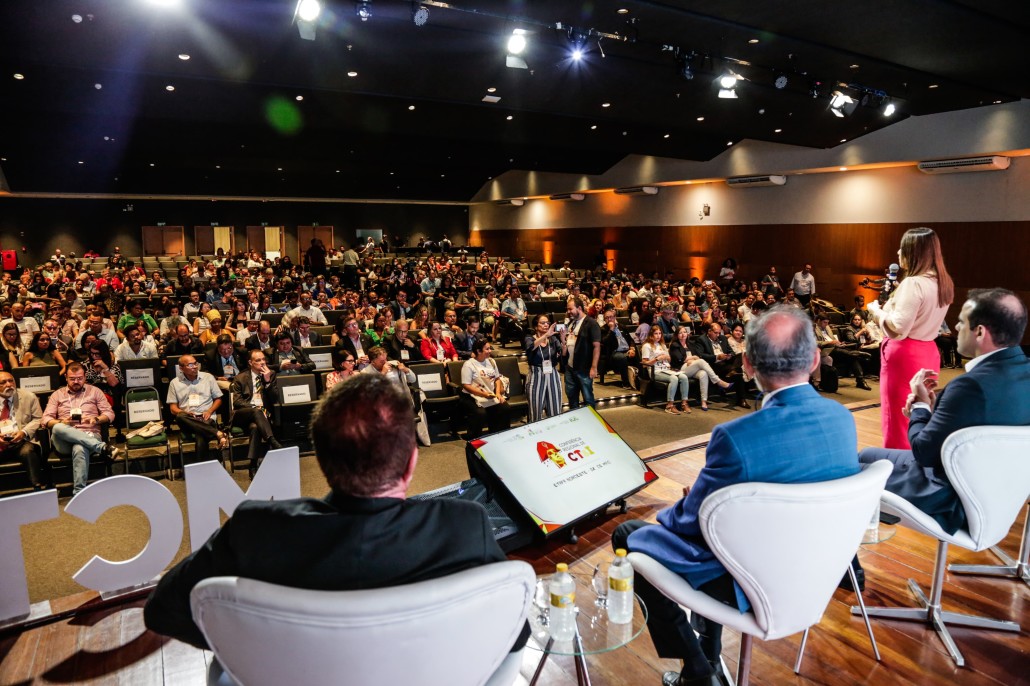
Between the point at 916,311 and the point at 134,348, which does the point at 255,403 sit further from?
the point at 916,311

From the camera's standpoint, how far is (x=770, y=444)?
5.66 ft

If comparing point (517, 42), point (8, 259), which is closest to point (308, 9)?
point (517, 42)

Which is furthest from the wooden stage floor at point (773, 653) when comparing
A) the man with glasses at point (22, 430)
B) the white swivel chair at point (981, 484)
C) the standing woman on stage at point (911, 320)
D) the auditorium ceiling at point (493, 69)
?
the auditorium ceiling at point (493, 69)

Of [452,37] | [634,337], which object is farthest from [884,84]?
[452,37]

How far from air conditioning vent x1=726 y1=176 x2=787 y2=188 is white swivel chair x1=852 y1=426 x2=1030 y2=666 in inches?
576

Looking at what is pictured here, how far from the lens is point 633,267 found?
20.7 m

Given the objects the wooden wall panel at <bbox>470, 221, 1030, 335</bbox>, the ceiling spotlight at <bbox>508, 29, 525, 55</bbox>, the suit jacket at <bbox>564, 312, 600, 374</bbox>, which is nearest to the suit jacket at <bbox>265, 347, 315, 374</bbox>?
the suit jacket at <bbox>564, 312, 600, 374</bbox>

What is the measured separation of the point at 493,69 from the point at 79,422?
632cm

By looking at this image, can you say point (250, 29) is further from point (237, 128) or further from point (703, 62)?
point (237, 128)

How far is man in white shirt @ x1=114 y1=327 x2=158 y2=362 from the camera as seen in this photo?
6906 mm

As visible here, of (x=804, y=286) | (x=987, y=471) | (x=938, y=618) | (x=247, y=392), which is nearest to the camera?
(x=987, y=471)

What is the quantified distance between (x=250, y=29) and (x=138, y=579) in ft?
19.8

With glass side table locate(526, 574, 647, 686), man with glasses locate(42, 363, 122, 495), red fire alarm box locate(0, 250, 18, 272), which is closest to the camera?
glass side table locate(526, 574, 647, 686)

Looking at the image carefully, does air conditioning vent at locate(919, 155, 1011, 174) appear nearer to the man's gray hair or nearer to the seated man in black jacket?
the seated man in black jacket
